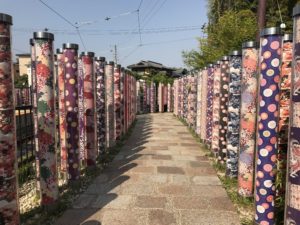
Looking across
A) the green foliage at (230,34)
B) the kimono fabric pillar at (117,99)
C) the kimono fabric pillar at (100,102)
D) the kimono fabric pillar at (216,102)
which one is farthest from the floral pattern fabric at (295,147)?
the green foliage at (230,34)

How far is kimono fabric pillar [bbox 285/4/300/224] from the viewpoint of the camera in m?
2.67

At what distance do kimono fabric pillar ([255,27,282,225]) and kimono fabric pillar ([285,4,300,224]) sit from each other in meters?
0.86

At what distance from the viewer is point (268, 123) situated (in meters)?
3.68

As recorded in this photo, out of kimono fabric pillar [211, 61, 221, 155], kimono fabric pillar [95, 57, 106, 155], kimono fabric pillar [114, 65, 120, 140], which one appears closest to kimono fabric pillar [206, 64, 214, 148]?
kimono fabric pillar [211, 61, 221, 155]

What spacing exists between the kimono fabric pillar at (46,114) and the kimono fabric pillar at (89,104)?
5.81ft

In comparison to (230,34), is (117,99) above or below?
below

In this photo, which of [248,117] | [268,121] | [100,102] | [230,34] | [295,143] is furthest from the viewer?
[230,34]

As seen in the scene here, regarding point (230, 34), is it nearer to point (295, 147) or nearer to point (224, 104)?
point (224, 104)

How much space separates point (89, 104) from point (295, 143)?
169 inches

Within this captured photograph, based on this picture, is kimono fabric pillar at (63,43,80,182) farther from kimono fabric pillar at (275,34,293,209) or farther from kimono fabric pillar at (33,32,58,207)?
kimono fabric pillar at (275,34,293,209)

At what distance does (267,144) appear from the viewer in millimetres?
3695

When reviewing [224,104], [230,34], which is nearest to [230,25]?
[230,34]

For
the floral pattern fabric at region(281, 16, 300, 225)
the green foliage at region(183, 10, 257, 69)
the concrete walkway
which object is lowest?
the concrete walkway

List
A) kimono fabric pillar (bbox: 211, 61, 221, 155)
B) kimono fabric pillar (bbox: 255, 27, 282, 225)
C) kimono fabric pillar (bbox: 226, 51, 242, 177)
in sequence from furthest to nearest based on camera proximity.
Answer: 1. kimono fabric pillar (bbox: 211, 61, 221, 155)
2. kimono fabric pillar (bbox: 226, 51, 242, 177)
3. kimono fabric pillar (bbox: 255, 27, 282, 225)
